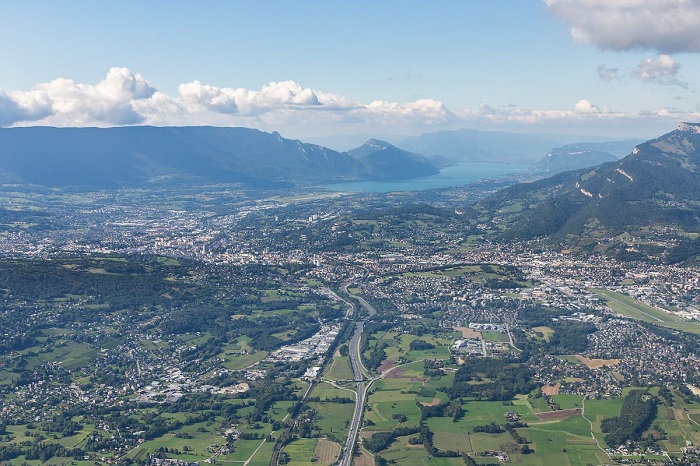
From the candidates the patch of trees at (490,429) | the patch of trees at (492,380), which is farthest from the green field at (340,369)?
the patch of trees at (490,429)

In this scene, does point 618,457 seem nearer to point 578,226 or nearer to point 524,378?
point 524,378

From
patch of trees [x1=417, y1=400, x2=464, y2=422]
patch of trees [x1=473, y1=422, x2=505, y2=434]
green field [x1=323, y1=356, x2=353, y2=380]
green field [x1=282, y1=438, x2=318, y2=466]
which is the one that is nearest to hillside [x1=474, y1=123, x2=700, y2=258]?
green field [x1=323, y1=356, x2=353, y2=380]

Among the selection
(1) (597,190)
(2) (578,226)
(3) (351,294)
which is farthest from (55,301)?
(1) (597,190)

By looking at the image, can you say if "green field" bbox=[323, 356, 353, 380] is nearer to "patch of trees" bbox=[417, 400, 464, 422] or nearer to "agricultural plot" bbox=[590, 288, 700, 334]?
"patch of trees" bbox=[417, 400, 464, 422]

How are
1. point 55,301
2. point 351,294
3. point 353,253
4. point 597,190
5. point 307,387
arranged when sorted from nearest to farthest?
1. point 307,387
2. point 55,301
3. point 351,294
4. point 353,253
5. point 597,190

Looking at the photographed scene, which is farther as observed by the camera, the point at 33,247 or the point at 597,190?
the point at 597,190

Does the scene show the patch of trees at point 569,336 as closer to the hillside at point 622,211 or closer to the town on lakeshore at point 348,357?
the town on lakeshore at point 348,357
